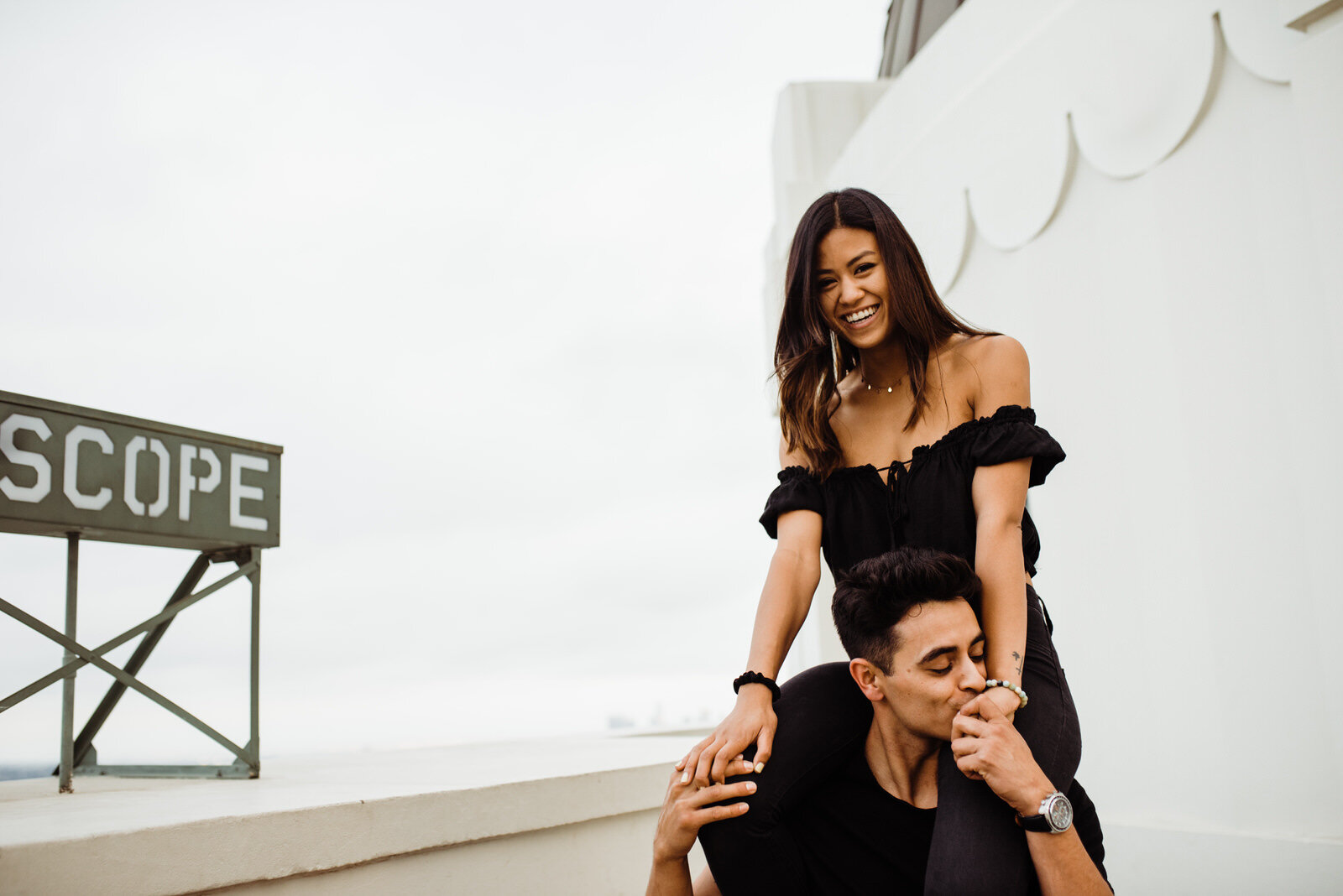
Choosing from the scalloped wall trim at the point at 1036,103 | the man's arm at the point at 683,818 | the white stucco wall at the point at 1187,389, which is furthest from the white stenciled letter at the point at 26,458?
the scalloped wall trim at the point at 1036,103

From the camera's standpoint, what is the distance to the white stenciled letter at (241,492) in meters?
2.37

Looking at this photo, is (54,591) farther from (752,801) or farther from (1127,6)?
(1127,6)

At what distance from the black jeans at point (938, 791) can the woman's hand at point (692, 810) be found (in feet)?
0.09

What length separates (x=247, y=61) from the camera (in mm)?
5398

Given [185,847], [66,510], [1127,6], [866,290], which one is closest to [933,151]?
[1127,6]

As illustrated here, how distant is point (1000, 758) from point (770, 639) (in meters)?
0.45

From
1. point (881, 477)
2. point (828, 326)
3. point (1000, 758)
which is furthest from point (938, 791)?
point (828, 326)

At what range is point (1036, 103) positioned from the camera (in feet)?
11.2

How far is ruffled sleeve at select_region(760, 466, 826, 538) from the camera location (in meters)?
1.71

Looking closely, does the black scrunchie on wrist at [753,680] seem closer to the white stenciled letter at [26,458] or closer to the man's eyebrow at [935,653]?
the man's eyebrow at [935,653]

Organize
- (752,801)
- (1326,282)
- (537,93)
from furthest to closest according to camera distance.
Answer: (537,93)
(1326,282)
(752,801)

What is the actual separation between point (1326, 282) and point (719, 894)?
1977 millimetres

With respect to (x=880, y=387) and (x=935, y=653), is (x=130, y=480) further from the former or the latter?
(x=935, y=653)

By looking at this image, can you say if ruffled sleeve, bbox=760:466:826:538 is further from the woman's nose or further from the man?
the woman's nose
